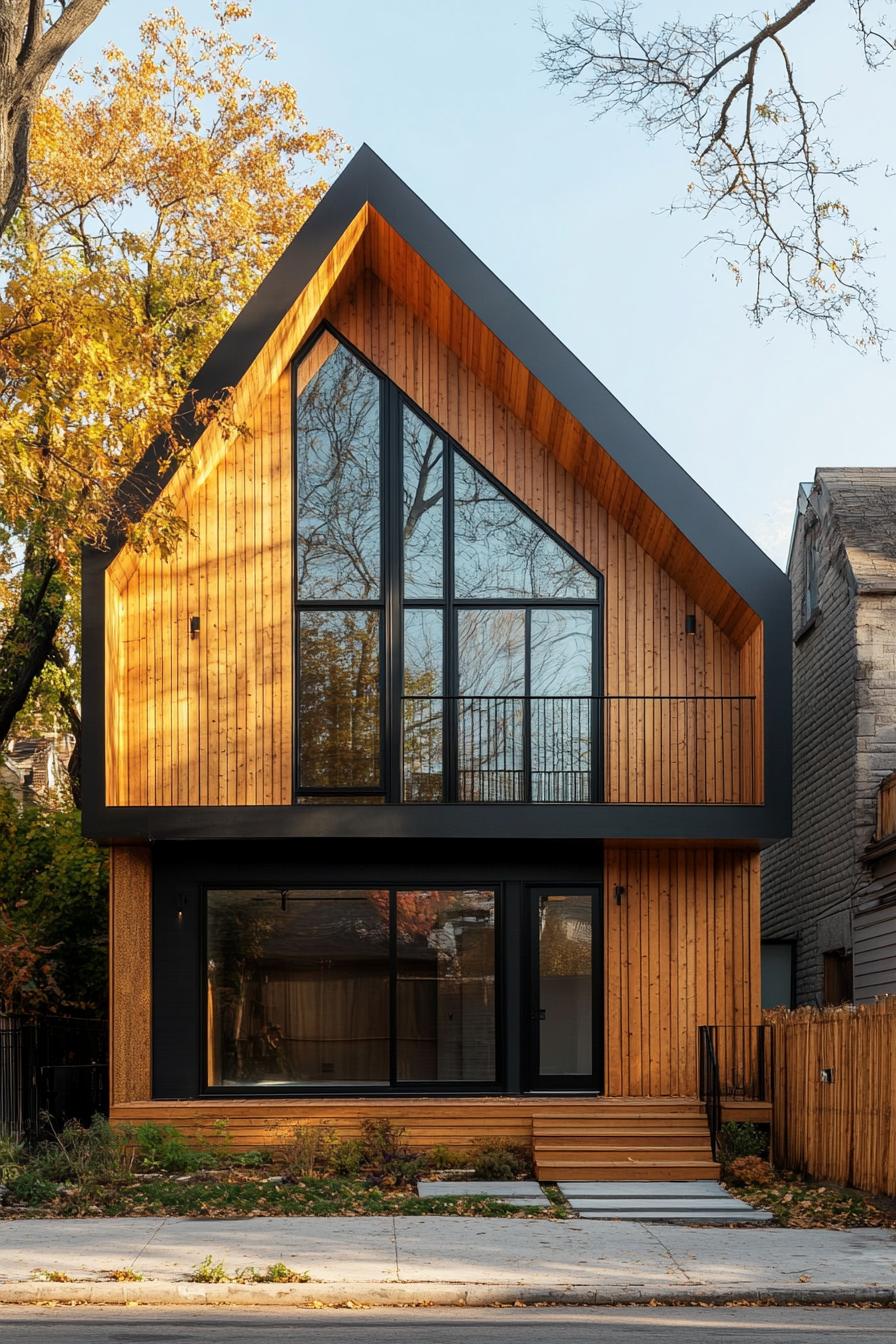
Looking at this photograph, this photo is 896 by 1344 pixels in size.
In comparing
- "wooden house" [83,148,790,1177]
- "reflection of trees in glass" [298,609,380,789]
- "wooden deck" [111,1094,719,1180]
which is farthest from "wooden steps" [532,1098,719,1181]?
"reflection of trees in glass" [298,609,380,789]

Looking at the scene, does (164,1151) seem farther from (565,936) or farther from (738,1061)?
(738,1061)

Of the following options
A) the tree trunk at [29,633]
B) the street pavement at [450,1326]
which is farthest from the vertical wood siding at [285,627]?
the street pavement at [450,1326]

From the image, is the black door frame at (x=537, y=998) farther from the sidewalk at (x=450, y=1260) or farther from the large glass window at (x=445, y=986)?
the sidewalk at (x=450, y=1260)

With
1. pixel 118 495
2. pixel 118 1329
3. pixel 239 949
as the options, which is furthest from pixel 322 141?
pixel 118 1329

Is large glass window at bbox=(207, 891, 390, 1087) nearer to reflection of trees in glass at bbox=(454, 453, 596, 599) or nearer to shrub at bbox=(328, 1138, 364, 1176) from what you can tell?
shrub at bbox=(328, 1138, 364, 1176)

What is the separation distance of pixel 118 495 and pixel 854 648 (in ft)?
30.4

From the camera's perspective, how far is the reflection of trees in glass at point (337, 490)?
662 inches

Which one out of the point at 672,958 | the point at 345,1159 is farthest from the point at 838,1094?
the point at 345,1159

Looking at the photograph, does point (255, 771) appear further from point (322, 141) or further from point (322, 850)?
point (322, 141)

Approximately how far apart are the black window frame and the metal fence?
6.22 feet

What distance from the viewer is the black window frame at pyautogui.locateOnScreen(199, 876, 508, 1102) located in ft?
53.4

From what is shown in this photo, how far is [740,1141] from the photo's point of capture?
15.2 m

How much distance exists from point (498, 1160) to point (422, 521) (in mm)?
6750

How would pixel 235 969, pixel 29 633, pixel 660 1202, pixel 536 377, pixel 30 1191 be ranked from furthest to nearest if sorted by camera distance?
1. pixel 29 633
2. pixel 235 969
3. pixel 536 377
4. pixel 660 1202
5. pixel 30 1191
